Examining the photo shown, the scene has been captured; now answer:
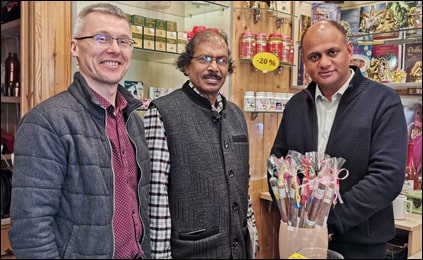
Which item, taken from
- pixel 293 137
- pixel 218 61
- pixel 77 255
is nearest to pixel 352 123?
pixel 293 137

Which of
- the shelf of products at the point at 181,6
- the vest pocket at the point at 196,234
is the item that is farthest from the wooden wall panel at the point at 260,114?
the vest pocket at the point at 196,234

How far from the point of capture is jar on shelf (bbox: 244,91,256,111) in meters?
2.21

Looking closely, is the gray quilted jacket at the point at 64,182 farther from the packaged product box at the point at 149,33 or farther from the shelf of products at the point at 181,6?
the shelf of products at the point at 181,6

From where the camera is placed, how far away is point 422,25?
54.2 inches

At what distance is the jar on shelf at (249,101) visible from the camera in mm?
2209

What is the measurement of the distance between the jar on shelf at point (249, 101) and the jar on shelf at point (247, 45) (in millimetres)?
217

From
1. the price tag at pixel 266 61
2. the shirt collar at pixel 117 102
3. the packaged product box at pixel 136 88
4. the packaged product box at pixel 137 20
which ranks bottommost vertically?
the shirt collar at pixel 117 102

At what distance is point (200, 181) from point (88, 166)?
20.8 inches

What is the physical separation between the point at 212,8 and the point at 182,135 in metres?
1.22

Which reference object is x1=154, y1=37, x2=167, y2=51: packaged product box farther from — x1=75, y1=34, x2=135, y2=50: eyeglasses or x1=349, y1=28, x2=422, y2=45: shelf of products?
x1=349, y1=28, x2=422, y2=45: shelf of products

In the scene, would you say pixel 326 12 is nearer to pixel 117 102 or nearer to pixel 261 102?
pixel 261 102

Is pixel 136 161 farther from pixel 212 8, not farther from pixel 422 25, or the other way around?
pixel 212 8

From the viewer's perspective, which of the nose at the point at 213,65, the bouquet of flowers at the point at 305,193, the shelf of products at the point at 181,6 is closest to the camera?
the bouquet of flowers at the point at 305,193

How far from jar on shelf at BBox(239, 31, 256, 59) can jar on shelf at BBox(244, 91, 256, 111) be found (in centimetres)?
22
